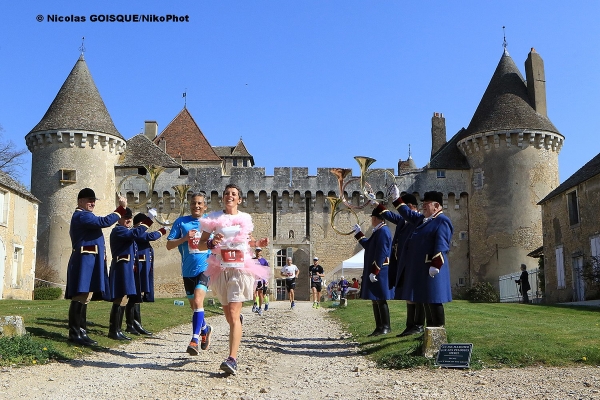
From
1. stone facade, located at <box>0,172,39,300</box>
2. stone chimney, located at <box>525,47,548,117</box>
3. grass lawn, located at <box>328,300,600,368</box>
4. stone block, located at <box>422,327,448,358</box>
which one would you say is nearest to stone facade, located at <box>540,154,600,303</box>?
stone chimney, located at <box>525,47,548,117</box>

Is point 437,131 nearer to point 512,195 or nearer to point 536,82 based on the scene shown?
point 536,82

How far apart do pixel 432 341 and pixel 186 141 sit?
118 feet

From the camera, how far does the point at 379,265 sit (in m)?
10.2

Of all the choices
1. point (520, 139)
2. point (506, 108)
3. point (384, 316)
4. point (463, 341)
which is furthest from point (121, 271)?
point (506, 108)

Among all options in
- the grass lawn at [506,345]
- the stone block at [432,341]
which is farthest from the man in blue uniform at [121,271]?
the stone block at [432,341]

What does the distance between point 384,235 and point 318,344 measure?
1.89m

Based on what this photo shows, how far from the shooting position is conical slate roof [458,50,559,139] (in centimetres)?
3353

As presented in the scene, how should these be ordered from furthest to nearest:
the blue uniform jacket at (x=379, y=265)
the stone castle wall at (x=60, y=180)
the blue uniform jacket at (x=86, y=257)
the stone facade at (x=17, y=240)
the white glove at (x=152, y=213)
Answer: the stone castle wall at (x=60, y=180)
the stone facade at (x=17, y=240)
the blue uniform jacket at (x=379, y=265)
the white glove at (x=152, y=213)
the blue uniform jacket at (x=86, y=257)

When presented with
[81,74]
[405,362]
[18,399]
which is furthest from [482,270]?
[18,399]

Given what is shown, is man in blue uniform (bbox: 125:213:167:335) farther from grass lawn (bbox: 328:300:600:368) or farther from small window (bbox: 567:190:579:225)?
small window (bbox: 567:190:579:225)

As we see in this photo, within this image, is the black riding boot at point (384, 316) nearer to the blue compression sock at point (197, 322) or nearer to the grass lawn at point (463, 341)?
the grass lawn at point (463, 341)

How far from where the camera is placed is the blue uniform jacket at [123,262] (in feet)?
31.9

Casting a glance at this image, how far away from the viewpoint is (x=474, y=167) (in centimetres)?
3512

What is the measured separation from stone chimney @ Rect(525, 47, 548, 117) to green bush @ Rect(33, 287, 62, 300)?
969 inches
